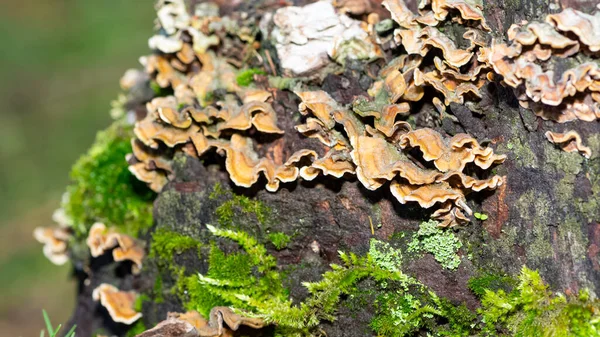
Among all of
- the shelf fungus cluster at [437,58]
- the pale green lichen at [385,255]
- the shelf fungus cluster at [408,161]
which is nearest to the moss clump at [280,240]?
the shelf fungus cluster at [408,161]

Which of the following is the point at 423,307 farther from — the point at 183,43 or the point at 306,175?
the point at 183,43

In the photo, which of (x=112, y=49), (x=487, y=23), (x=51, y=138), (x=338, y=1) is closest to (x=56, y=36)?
(x=112, y=49)

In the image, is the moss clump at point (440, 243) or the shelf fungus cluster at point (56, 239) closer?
the moss clump at point (440, 243)

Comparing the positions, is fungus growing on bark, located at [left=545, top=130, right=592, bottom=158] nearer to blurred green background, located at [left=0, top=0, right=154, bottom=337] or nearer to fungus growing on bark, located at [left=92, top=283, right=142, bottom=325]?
fungus growing on bark, located at [left=92, top=283, right=142, bottom=325]

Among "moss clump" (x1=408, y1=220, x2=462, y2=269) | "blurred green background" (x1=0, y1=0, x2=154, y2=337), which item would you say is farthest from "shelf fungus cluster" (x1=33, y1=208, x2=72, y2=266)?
"blurred green background" (x1=0, y1=0, x2=154, y2=337)

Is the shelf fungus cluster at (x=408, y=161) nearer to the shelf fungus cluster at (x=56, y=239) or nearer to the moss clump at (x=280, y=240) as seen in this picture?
the moss clump at (x=280, y=240)

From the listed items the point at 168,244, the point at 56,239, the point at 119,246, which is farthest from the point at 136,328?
the point at 56,239
